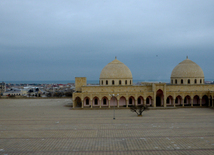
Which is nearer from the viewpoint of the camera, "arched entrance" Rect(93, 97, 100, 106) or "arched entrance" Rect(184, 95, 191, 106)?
"arched entrance" Rect(93, 97, 100, 106)

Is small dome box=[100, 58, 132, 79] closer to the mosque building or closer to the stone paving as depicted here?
the mosque building

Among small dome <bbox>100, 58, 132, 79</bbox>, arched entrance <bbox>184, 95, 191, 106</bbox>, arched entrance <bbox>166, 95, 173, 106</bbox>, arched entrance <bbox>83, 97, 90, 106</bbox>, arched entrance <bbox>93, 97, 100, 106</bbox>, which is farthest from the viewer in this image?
arched entrance <bbox>184, 95, 191, 106</bbox>

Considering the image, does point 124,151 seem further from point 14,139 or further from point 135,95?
point 135,95

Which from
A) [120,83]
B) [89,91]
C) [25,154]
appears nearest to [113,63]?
[120,83]

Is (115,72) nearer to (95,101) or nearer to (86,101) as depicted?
(95,101)

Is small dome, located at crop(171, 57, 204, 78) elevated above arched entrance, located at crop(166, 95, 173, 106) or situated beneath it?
elevated above

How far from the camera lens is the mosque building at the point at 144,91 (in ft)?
116

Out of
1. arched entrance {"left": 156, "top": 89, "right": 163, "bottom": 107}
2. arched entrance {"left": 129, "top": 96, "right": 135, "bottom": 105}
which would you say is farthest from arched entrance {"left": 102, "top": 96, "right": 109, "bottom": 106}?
arched entrance {"left": 156, "top": 89, "right": 163, "bottom": 107}

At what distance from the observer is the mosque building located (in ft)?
116

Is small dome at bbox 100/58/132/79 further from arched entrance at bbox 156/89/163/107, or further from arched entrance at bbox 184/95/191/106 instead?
arched entrance at bbox 184/95/191/106

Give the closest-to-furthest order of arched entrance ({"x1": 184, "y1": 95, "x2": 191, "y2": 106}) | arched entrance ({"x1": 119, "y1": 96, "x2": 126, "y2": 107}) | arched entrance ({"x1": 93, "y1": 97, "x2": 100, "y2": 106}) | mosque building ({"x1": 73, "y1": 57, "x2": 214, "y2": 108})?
mosque building ({"x1": 73, "y1": 57, "x2": 214, "y2": 108}), arched entrance ({"x1": 93, "y1": 97, "x2": 100, "y2": 106}), arched entrance ({"x1": 119, "y1": 96, "x2": 126, "y2": 107}), arched entrance ({"x1": 184, "y1": 95, "x2": 191, "y2": 106})

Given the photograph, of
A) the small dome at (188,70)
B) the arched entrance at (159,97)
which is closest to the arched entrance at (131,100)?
the arched entrance at (159,97)

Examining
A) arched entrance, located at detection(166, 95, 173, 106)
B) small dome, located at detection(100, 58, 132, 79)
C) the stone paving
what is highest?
small dome, located at detection(100, 58, 132, 79)

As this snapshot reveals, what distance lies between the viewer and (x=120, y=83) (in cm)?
3803
